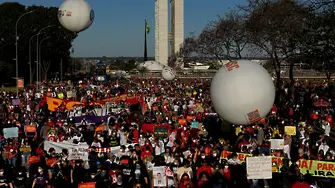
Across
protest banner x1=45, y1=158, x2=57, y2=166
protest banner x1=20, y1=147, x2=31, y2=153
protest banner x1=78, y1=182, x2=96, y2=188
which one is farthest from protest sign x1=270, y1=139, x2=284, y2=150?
protest banner x1=20, y1=147, x2=31, y2=153

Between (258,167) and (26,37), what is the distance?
61.7 metres

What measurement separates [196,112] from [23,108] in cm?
878

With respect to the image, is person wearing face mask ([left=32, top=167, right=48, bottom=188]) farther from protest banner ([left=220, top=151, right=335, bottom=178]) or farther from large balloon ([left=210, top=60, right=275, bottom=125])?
protest banner ([left=220, top=151, right=335, bottom=178])

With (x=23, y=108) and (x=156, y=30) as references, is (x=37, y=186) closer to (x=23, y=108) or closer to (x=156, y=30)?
(x=23, y=108)

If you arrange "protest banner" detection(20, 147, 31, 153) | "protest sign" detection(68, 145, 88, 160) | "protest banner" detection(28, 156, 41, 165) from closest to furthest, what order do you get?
"protest sign" detection(68, 145, 88, 160)
"protest banner" detection(28, 156, 41, 165)
"protest banner" detection(20, 147, 31, 153)

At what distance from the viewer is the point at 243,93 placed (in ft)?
42.7

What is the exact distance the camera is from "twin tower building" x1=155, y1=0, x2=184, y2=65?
106 m

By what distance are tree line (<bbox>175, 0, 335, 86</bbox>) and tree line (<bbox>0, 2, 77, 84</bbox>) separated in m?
23.7

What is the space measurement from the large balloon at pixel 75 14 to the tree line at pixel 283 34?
10.6 metres

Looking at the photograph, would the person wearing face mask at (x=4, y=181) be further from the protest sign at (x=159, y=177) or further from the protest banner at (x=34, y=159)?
the protest sign at (x=159, y=177)

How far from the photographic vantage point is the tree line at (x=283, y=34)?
86.3ft

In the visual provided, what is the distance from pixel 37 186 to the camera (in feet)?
36.0

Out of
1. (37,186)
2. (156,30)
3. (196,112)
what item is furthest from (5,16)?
(37,186)

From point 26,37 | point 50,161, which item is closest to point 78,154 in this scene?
point 50,161
